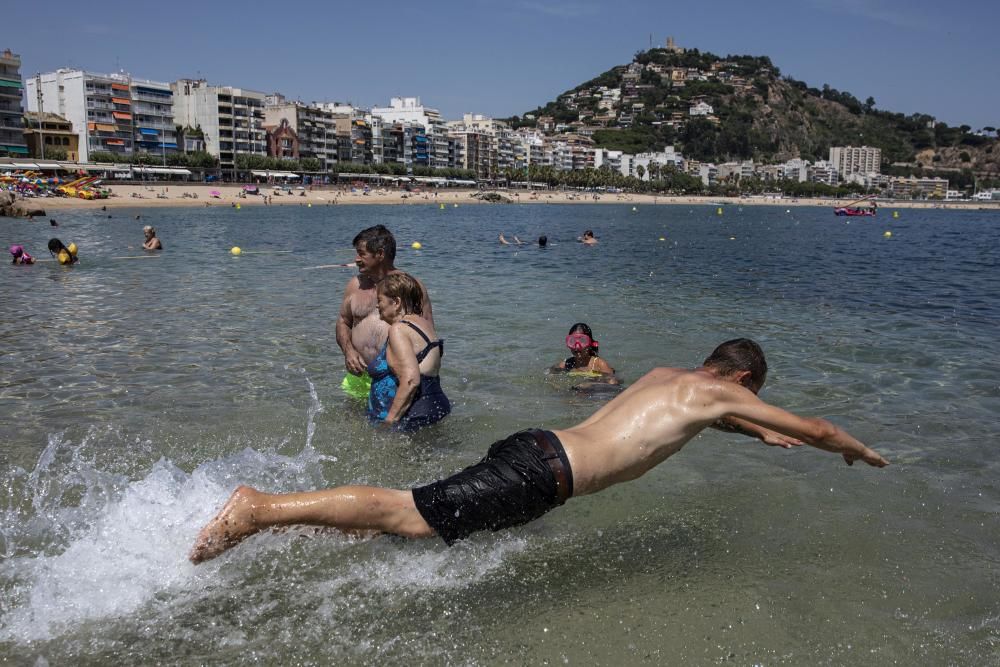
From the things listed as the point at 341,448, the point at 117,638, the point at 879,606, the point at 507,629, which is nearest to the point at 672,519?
the point at 879,606

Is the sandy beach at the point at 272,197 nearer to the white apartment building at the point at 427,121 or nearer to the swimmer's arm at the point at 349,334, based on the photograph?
the white apartment building at the point at 427,121

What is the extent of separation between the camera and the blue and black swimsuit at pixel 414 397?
5785 mm

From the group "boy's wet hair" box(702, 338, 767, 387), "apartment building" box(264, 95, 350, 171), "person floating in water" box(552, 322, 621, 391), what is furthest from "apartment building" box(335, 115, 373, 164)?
"boy's wet hair" box(702, 338, 767, 387)

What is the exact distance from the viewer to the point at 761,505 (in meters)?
5.38

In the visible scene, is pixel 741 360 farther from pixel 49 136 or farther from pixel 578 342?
pixel 49 136

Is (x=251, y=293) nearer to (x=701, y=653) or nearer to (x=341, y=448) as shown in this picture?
(x=341, y=448)

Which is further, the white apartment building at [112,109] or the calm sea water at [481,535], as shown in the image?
the white apartment building at [112,109]

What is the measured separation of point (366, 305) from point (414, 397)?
1193 mm

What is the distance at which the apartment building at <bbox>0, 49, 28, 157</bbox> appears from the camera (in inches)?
3359

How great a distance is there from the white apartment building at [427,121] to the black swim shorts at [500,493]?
163340 millimetres

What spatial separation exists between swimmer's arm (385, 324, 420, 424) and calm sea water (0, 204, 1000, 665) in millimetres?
513

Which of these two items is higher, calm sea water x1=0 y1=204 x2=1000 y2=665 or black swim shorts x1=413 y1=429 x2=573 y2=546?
black swim shorts x1=413 y1=429 x2=573 y2=546

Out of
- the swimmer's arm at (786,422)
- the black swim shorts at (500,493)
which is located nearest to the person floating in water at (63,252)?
the black swim shorts at (500,493)

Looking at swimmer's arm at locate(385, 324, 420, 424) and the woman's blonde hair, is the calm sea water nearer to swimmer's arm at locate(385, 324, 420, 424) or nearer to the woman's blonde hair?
swimmer's arm at locate(385, 324, 420, 424)
